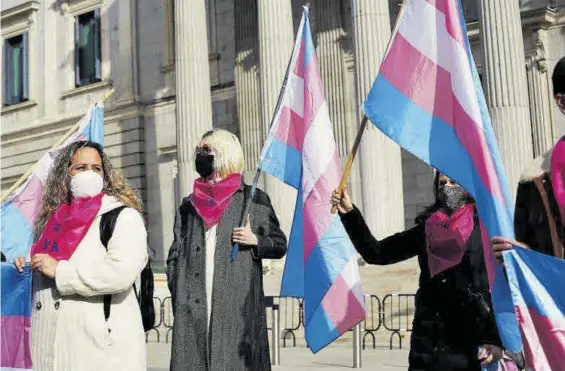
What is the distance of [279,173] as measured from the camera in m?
6.69

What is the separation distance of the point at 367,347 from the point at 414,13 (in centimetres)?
935

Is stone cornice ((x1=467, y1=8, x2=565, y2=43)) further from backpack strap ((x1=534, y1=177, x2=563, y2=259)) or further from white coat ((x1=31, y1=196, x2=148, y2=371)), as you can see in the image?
backpack strap ((x1=534, y1=177, x2=563, y2=259))

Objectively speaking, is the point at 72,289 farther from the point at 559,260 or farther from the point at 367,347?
the point at 367,347

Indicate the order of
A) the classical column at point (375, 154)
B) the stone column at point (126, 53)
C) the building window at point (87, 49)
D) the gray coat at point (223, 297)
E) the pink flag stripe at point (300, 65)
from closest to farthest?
the gray coat at point (223, 297) → the pink flag stripe at point (300, 65) → the classical column at point (375, 154) → the stone column at point (126, 53) → the building window at point (87, 49)

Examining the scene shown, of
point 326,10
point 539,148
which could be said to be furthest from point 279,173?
point 326,10

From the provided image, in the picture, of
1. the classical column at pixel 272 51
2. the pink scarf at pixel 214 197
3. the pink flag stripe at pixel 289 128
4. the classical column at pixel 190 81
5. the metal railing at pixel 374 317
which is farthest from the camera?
the classical column at pixel 190 81

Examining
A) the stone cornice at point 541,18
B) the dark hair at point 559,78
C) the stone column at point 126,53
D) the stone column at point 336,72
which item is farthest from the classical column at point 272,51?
the dark hair at point 559,78

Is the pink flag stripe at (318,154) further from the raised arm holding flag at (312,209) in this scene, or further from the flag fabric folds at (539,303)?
the flag fabric folds at (539,303)

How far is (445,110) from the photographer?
4754 millimetres

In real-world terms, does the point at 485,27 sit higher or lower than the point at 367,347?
higher

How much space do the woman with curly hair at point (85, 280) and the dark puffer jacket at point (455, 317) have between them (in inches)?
57.4

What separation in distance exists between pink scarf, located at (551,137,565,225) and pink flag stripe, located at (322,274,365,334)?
2.97 metres

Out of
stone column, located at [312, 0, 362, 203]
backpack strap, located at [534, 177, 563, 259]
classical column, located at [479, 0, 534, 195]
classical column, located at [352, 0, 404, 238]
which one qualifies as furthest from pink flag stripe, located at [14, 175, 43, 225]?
stone column, located at [312, 0, 362, 203]

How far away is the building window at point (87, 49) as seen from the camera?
95.7 feet
